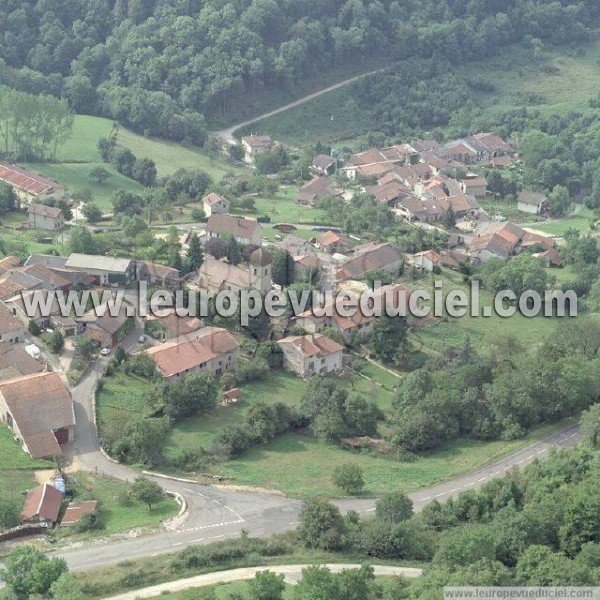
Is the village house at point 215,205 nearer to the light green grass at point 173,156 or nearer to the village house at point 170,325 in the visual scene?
the light green grass at point 173,156

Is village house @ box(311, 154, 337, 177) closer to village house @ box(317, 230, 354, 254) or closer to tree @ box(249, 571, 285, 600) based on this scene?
village house @ box(317, 230, 354, 254)

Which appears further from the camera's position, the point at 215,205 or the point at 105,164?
the point at 105,164

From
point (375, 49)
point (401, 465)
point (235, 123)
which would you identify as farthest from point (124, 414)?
point (375, 49)

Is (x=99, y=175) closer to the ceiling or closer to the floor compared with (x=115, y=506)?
closer to the ceiling

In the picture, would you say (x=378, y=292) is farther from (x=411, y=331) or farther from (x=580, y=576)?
(x=580, y=576)

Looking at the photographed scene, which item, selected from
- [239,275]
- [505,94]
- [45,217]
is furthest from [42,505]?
[505,94]

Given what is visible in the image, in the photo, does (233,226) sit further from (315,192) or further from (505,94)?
(505,94)
